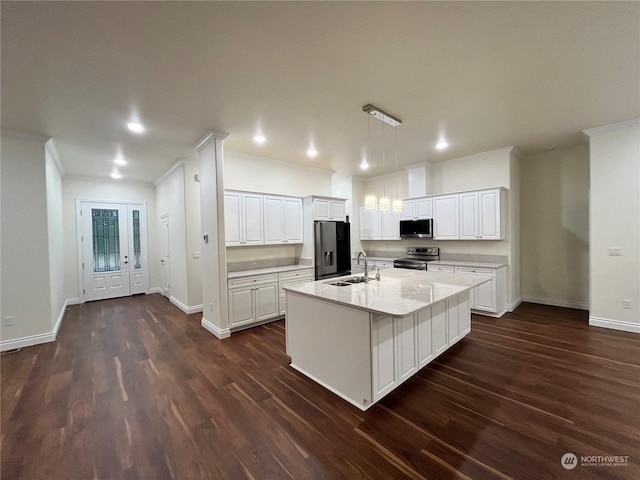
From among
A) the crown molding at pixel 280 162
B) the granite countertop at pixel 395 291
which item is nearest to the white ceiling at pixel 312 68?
the crown molding at pixel 280 162

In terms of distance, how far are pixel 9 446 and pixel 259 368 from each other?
191 centimetres

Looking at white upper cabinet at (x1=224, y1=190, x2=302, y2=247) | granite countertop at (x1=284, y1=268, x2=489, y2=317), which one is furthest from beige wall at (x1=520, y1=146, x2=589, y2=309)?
white upper cabinet at (x1=224, y1=190, x2=302, y2=247)

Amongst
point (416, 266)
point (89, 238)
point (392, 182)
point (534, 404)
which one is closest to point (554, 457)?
point (534, 404)

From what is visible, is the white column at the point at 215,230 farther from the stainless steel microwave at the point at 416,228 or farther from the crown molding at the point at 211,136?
the stainless steel microwave at the point at 416,228

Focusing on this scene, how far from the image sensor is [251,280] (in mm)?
4328

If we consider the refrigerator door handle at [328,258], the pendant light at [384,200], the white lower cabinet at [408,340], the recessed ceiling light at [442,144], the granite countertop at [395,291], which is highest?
the recessed ceiling light at [442,144]

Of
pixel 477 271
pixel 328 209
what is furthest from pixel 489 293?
pixel 328 209

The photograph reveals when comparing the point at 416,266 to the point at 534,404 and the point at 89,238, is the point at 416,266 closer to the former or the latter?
the point at 534,404

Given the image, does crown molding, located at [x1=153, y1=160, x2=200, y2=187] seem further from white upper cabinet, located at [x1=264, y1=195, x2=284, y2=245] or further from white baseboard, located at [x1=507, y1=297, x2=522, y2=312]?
white baseboard, located at [x1=507, y1=297, x2=522, y2=312]

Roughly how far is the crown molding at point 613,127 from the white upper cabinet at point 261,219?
4763 millimetres

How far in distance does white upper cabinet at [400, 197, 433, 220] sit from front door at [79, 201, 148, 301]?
6.61 meters

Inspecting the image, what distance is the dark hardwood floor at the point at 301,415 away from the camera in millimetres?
1750

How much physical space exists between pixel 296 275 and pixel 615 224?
4.95 m

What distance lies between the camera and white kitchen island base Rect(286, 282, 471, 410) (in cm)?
226
